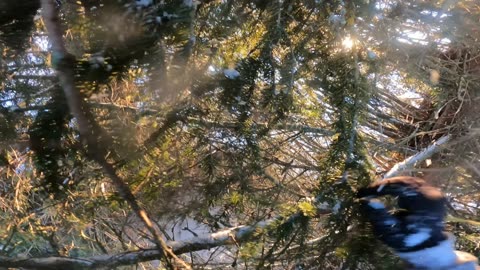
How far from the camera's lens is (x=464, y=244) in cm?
220

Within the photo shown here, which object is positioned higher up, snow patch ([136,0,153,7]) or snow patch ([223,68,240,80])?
snow patch ([136,0,153,7])

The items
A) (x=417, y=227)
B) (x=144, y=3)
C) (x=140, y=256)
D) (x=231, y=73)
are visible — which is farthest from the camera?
(x=140, y=256)

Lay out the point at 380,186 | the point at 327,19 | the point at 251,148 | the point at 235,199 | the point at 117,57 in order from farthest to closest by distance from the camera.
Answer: the point at 235,199 → the point at 251,148 → the point at 327,19 → the point at 380,186 → the point at 117,57

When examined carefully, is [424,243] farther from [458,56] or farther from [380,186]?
[458,56]

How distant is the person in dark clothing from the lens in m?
0.97

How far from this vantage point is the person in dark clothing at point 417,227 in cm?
97

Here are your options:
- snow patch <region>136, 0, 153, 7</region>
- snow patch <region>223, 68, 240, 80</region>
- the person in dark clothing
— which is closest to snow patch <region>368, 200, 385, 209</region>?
the person in dark clothing

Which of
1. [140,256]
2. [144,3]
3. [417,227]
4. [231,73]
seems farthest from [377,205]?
[140,256]

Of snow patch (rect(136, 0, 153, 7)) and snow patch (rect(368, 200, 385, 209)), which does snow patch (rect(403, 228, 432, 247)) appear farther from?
snow patch (rect(136, 0, 153, 7))

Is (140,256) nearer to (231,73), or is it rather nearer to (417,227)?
(231,73)

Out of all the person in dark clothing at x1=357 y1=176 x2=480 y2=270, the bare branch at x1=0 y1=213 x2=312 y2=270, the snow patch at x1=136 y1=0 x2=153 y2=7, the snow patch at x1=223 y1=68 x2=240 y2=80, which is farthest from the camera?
the bare branch at x1=0 y1=213 x2=312 y2=270

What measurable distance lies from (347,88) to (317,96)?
519 mm

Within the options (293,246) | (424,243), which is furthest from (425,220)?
(293,246)

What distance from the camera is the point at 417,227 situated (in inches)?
39.1
